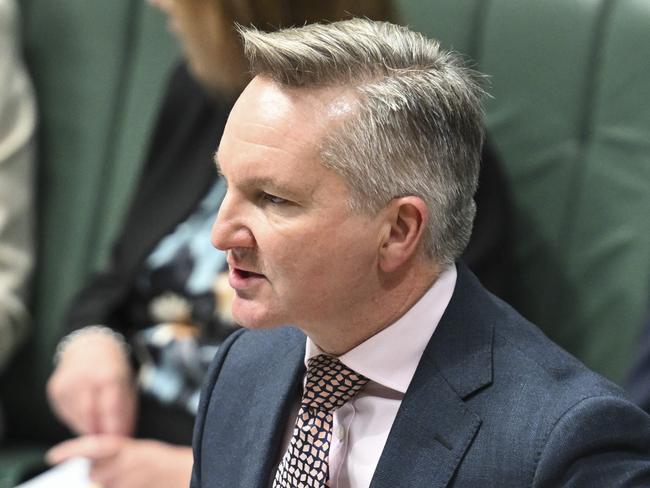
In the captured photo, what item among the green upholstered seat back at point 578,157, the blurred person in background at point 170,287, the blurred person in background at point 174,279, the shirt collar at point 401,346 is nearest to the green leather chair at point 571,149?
the green upholstered seat back at point 578,157

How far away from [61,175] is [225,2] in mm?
664

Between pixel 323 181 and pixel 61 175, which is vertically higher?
pixel 323 181

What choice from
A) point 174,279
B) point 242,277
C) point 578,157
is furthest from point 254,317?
point 578,157

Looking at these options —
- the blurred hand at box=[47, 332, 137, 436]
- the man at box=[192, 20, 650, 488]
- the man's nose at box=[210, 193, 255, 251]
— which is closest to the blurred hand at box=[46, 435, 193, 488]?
the blurred hand at box=[47, 332, 137, 436]

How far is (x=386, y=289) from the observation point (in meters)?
1.11

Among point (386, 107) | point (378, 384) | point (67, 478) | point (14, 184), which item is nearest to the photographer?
point (386, 107)

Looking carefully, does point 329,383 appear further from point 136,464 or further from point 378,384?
point 136,464

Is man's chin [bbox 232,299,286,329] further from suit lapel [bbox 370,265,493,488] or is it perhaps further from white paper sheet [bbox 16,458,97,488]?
white paper sheet [bbox 16,458,97,488]

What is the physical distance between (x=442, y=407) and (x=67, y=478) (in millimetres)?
889

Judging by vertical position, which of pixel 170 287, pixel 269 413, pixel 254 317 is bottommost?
pixel 170 287

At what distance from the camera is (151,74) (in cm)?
234

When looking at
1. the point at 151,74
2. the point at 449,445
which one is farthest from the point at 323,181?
the point at 151,74

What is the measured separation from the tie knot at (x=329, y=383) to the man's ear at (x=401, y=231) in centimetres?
11

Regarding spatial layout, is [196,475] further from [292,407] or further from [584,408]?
[584,408]
